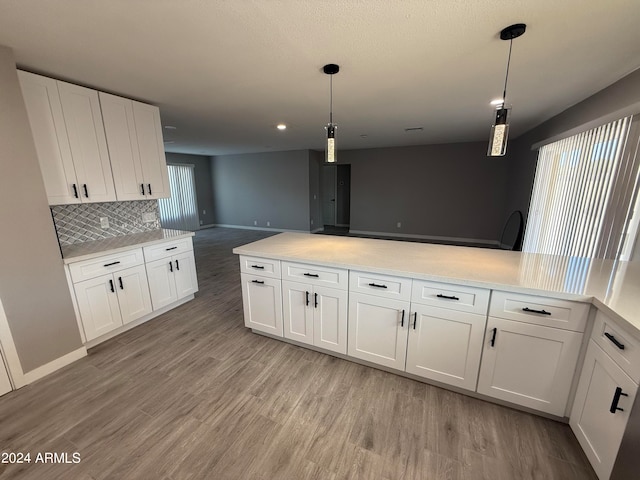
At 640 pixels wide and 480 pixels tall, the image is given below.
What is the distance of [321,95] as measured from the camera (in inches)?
108

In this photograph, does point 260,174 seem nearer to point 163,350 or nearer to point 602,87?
point 163,350

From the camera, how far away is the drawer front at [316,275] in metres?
2.03

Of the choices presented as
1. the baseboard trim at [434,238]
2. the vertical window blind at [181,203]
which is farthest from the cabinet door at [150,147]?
the baseboard trim at [434,238]

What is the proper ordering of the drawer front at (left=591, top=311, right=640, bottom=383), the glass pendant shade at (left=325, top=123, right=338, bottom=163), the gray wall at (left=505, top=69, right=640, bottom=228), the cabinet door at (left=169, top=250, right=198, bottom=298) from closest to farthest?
the drawer front at (left=591, top=311, right=640, bottom=383)
the glass pendant shade at (left=325, top=123, right=338, bottom=163)
the gray wall at (left=505, top=69, right=640, bottom=228)
the cabinet door at (left=169, top=250, right=198, bottom=298)

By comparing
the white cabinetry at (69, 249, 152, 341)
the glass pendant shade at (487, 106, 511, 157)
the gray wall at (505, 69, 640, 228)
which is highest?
the gray wall at (505, 69, 640, 228)

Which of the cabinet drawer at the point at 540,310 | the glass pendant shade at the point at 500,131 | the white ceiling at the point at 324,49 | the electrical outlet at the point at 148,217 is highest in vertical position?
the white ceiling at the point at 324,49

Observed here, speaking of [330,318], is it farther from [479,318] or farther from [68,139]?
[68,139]

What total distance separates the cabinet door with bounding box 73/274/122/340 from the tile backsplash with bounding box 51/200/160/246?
69cm

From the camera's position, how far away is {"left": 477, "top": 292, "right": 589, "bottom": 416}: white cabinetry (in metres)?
1.46

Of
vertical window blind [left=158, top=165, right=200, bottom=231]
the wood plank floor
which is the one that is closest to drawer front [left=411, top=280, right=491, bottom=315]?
the wood plank floor

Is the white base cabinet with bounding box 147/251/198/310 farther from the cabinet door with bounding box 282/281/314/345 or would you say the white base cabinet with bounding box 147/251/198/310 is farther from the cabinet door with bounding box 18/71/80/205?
the cabinet door with bounding box 282/281/314/345

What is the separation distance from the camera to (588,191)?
266 cm

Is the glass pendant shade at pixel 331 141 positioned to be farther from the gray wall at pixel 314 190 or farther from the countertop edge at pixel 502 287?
the gray wall at pixel 314 190

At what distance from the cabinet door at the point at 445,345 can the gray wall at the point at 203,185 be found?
324 inches
